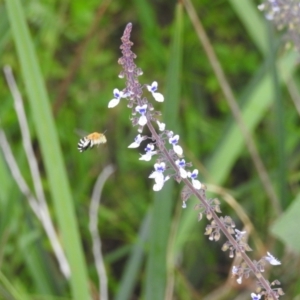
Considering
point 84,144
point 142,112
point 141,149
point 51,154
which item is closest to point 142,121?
point 142,112

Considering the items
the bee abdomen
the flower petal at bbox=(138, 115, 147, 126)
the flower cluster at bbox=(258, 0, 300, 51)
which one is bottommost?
the flower petal at bbox=(138, 115, 147, 126)

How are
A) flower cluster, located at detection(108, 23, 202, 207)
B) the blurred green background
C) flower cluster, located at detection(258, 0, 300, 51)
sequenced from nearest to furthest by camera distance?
flower cluster, located at detection(108, 23, 202, 207) → flower cluster, located at detection(258, 0, 300, 51) → the blurred green background

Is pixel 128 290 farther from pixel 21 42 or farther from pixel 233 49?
pixel 233 49

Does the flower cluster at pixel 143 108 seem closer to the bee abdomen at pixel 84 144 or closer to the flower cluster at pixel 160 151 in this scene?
the flower cluster at pixel 160 151

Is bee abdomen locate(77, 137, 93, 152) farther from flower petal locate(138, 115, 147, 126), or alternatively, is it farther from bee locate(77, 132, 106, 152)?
flower petal locate(138, 115, 147, 126)

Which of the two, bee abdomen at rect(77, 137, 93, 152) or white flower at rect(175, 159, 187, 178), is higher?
bee abdomen at rect(77, 137, 93, 152)

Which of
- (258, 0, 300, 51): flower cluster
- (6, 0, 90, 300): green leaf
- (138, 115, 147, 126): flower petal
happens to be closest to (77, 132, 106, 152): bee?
(6, 0, 90, 300): green leaf
